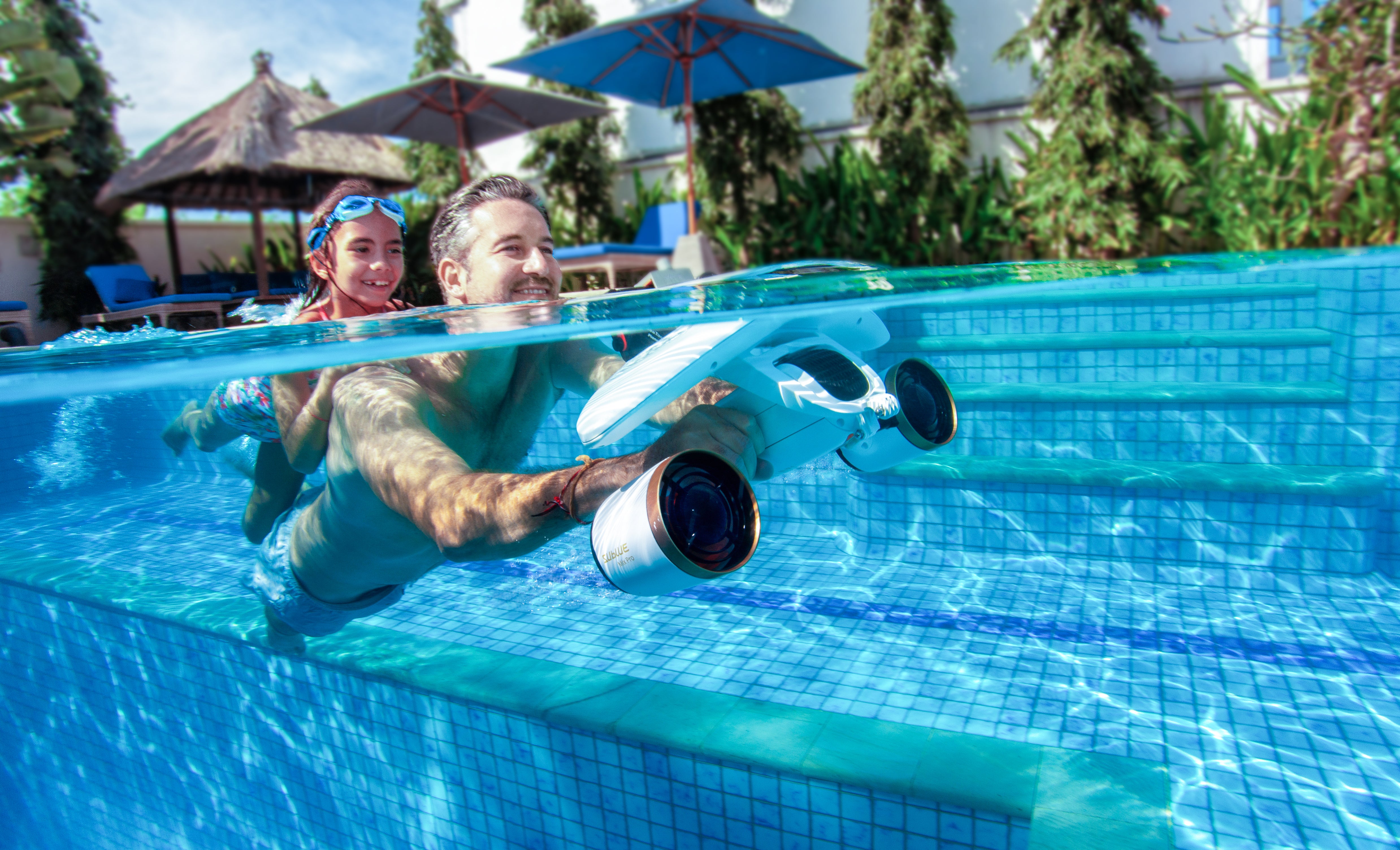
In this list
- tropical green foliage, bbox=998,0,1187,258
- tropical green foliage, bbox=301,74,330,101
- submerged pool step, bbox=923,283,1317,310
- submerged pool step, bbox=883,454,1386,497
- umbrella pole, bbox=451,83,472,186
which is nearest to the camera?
submerged pool step, bbox=883,454,1386,497

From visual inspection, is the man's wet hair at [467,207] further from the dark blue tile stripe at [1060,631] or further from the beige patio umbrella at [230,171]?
the dark blue tile stripe at [1060,631]

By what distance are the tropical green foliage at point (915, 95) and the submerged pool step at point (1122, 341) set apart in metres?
4.60

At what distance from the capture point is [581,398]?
2.81 meters

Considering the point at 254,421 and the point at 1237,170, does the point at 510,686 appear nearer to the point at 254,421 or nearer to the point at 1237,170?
the point at 254,421

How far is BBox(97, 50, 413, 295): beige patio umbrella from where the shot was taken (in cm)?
373

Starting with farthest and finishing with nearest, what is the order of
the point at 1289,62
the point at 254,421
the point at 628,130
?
1. the point at 628,130
2. the point at 1289,62
3. the point at 254,421

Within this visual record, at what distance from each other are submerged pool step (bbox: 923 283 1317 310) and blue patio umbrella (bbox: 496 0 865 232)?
15.6ft

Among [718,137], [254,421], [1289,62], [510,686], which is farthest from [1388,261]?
[718,137]

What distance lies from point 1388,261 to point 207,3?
17.9 m

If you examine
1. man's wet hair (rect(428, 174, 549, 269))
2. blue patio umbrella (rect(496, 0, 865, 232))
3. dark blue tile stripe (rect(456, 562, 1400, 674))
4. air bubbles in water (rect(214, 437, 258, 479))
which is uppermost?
blue patio umbrella (rect(496, 0, 865, 232))

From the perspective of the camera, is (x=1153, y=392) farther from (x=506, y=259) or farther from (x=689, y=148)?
(x=689, y=148)

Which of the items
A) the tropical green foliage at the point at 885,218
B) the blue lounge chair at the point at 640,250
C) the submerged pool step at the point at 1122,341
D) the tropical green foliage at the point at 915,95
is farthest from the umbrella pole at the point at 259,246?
the tropical green foliage at the point at 915,95

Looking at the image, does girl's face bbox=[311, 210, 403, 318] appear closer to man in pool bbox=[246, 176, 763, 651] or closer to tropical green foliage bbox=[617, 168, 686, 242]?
man in pool bbox=[246, 176, 763, 651]

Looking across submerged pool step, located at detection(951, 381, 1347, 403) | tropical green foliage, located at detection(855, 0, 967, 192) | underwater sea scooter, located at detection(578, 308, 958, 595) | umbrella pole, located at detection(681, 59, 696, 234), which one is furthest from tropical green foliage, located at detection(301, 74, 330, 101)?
underwater sea scooter, located at detection(578, 308, 958, 595)
